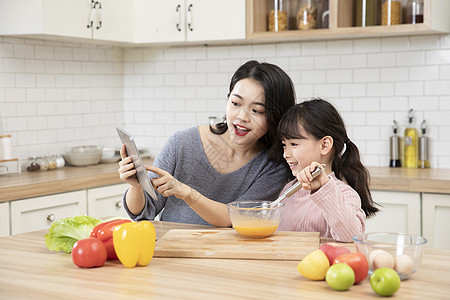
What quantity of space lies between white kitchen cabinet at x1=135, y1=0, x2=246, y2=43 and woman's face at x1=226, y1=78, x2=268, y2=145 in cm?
181

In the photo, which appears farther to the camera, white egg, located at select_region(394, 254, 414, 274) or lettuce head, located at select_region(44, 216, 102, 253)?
lettuce head, located at select_region(44, 216, 102, 253)

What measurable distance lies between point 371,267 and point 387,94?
110 inches

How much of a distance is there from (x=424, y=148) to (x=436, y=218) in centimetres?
68

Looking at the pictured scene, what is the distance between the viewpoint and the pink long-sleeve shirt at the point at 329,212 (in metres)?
2.03

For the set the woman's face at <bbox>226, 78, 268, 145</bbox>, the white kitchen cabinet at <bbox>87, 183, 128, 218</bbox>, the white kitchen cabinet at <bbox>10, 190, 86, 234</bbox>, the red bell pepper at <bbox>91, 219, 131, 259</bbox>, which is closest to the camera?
the red bell pepper at <bbox>91, 219, 131, 259</bbox>

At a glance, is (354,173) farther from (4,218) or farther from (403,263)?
(4,218)

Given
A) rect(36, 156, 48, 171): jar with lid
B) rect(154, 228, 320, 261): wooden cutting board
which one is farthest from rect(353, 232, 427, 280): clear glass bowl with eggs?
rect(36, 156, 48, 171): jar with lid

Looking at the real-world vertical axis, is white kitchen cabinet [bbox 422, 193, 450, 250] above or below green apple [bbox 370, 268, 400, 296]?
below

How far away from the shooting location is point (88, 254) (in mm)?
1787

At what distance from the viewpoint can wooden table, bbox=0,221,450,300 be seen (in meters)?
1.53

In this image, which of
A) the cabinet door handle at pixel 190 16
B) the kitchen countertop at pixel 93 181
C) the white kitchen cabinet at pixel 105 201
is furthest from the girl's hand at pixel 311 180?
the cabinet door handle at pixel 190 16

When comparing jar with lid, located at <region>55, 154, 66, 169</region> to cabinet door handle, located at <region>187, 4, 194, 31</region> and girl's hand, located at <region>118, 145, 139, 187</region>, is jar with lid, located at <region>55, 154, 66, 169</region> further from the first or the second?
girl's hand, located at <region>118, 145, 139, 187</region>

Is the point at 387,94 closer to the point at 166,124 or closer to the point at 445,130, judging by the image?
the point at 445,130

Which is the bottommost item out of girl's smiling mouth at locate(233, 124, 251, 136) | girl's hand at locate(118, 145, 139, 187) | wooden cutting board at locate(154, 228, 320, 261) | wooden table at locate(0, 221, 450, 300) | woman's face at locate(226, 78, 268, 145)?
wooden table at locate(0, 221, 450, 300)
